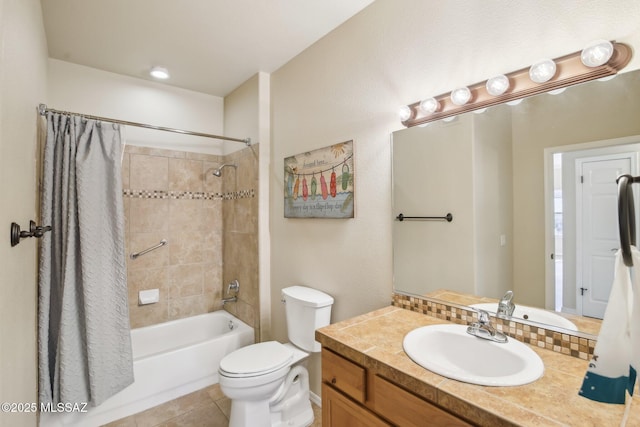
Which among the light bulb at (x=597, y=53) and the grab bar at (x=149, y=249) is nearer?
the light bulb at (x=597, y=53)

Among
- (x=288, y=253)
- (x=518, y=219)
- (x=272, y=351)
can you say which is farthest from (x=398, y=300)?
(x=288, y=253)

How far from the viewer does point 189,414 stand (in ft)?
6.98

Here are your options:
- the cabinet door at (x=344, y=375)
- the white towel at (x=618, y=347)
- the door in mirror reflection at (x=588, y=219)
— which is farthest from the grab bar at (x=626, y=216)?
the cabinet door at (x=344, y=375)

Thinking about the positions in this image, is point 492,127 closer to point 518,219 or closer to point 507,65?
point 507,65

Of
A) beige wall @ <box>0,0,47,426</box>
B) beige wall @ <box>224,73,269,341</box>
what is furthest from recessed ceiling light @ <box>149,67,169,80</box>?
beige wall @ <box>0,0,47,426</box>

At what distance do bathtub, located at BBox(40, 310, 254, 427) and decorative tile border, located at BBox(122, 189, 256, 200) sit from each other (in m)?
1.17

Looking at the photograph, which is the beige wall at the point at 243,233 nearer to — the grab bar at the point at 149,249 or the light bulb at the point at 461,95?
the grab bar at the point at 149,249

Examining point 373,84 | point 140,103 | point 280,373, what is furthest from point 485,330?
point 140,103

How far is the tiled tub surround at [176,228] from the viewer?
2.73m

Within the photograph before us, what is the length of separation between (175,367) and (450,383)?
2.13 m

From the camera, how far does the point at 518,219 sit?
126cm

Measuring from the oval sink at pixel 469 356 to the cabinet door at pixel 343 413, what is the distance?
10.9 inches

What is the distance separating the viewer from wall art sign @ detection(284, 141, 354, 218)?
193cm

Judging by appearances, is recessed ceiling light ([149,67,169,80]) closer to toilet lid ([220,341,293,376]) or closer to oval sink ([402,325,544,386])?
toilet lid ([220,341,293,376])
